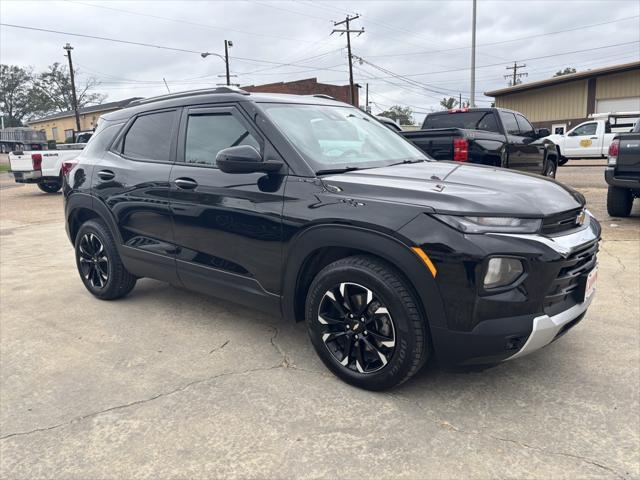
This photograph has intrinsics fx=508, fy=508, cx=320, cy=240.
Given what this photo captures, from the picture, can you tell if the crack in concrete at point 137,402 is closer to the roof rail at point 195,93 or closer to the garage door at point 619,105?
the roof rail at point 195,93

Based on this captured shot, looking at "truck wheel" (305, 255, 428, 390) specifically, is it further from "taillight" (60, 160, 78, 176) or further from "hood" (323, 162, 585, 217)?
"taillight" (60, 160, 78, 176)

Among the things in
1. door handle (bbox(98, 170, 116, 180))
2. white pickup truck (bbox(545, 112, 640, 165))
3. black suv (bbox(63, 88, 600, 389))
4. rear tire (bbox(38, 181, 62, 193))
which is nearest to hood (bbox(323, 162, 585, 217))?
black suv (bbox(63, 88, 600, 389))

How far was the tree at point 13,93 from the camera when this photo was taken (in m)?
79.0

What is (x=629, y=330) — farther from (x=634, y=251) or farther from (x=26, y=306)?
(x=26, y=306)

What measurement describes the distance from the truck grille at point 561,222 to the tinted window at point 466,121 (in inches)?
278

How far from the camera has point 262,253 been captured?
321 cm

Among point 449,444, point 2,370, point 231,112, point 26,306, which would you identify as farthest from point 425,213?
point 26,306

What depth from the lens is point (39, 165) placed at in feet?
46.1

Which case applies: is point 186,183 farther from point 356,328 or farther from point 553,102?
point 553,102

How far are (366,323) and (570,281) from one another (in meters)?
1.09

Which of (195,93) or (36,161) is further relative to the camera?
(36,161)

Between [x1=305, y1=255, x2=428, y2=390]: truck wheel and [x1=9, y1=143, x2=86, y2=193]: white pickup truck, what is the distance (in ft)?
43.5

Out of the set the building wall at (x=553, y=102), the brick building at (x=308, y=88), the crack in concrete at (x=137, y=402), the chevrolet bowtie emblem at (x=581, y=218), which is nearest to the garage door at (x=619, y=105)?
the building wall at (x=553, y=102)

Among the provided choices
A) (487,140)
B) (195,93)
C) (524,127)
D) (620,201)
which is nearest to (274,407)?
(195,93)
